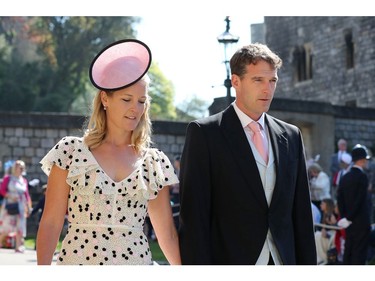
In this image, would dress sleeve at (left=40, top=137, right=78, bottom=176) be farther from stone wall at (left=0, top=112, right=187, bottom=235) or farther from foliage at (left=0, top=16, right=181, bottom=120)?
foliage at (left=0, top=16, right=181, bottom=120)

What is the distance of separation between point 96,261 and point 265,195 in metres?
0.89

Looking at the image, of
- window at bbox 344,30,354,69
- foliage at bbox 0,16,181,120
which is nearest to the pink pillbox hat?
window at bbox 344,30,354,69

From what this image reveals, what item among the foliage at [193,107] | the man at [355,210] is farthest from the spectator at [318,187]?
the foliage at [193,107]

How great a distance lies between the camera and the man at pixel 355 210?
1281 cm

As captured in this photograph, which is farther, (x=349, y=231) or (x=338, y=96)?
(x=338, y=96)

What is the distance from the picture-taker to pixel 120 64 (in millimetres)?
4980

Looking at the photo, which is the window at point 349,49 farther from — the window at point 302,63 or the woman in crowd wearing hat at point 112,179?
the woman in crowd wearing hat at point 112,179

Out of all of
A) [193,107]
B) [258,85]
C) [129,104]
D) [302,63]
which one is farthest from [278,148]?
[193,107]

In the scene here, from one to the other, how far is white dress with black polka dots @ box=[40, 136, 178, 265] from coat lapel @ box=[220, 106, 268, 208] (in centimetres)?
41

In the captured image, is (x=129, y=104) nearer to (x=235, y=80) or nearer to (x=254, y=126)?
(x=235, y=80)

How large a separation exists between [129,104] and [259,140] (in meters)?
0.70
